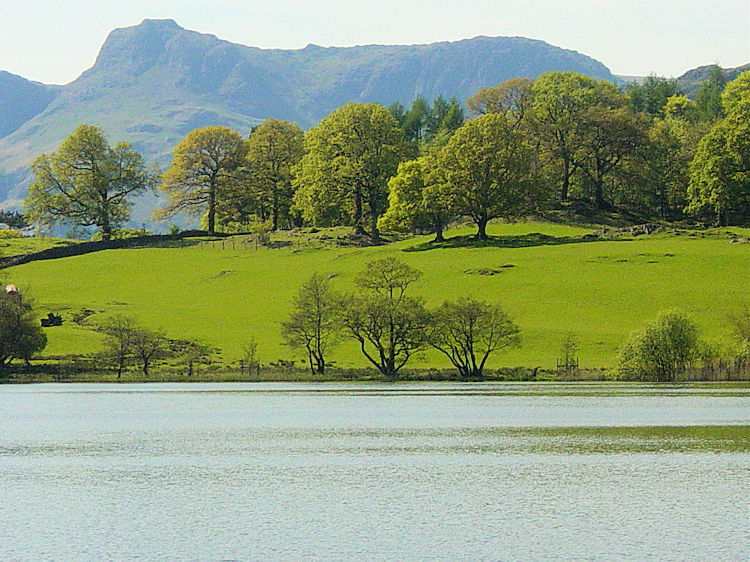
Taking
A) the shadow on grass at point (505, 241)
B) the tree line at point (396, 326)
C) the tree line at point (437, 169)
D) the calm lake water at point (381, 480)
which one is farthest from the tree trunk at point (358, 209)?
the calm lake water at point (381, 480)

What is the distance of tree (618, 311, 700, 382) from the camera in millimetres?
74438

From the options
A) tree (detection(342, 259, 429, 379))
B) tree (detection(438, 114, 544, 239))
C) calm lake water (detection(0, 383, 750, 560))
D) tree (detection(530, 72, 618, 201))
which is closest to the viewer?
calm lake water (detection(0, 383, 750, 560))

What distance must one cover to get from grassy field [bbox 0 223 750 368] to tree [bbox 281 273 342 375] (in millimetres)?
3866

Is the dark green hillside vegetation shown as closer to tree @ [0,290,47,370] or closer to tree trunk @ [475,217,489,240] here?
tree trunk @ [475,217,489,240]

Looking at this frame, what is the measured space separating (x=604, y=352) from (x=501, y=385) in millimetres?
9453

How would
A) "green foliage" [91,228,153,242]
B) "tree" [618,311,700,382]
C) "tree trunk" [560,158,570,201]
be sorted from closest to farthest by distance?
"tree" [618,311,700,382]
"tree trunk" [560,158,570,201]
"green foliage" [91,228,153,242]

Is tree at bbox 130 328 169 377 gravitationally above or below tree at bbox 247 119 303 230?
below

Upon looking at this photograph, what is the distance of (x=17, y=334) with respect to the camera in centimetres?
8100

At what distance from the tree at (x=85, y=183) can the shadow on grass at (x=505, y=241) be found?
4986 centimetres

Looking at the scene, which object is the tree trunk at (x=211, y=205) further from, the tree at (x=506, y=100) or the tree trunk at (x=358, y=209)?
the tree at (x=506, y=100)

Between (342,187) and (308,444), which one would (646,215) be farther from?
(308,444)

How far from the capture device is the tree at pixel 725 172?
13138 centimetres

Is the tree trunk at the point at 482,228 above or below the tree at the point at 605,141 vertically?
below

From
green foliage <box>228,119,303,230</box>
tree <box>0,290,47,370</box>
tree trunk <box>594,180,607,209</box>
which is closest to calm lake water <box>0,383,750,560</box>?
tree <box>0,290,47,370</box>
